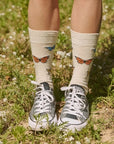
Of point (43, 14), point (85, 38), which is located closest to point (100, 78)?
point (85, 38)

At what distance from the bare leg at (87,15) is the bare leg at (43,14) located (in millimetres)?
186

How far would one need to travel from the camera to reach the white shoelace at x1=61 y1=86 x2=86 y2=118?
2426 millimetres

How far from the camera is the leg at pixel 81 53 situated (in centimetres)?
234

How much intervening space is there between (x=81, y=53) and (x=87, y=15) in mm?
323

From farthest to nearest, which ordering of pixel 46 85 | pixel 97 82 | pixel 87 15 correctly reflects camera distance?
1. pixel 97 82
2. pixel 46 85
3. pixel 87 15

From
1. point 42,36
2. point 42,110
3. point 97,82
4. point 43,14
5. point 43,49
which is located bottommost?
point 97,82

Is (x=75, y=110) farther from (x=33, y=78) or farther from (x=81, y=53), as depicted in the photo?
(x=33, y=78)

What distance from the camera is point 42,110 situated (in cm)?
243

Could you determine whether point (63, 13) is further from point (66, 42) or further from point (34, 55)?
point (34, 55)

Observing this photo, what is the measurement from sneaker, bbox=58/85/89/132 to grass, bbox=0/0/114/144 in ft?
0.20

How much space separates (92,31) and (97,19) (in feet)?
0.34

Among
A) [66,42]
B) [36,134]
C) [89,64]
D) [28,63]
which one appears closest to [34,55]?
[89,64]

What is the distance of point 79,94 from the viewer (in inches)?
99.7

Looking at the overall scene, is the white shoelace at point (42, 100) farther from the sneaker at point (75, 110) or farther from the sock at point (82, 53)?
the sock at point (82, 53)
